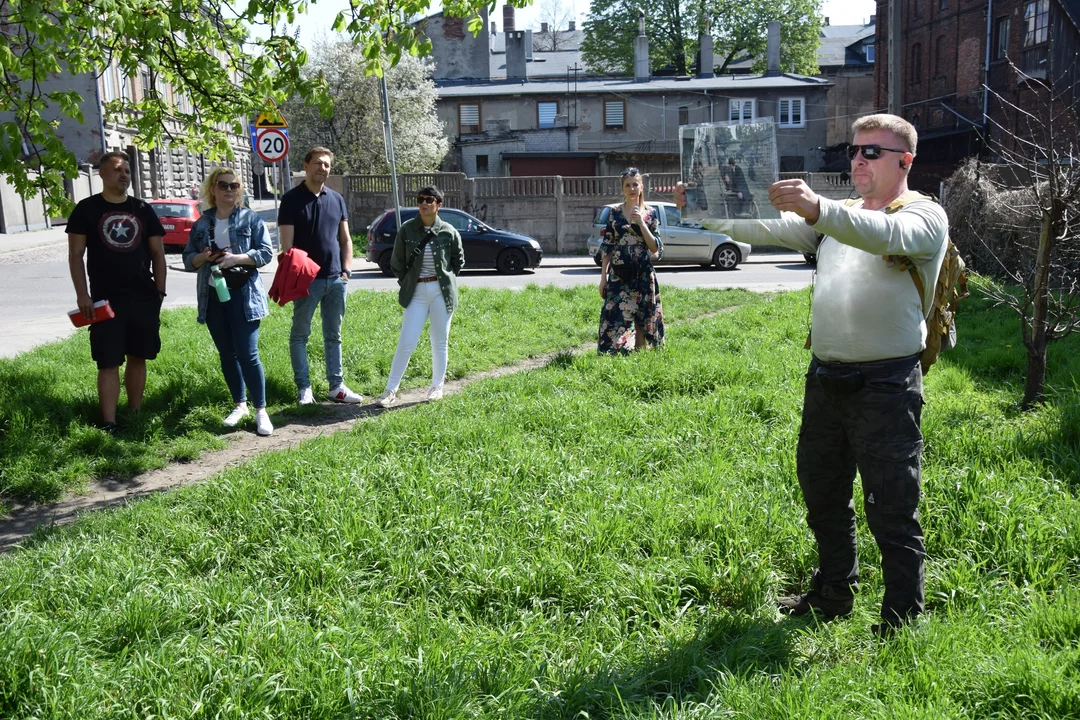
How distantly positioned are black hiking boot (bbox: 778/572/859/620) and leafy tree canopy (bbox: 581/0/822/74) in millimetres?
63692

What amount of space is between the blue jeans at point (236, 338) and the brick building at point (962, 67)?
30.4 metres

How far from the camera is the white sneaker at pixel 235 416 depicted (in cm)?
789

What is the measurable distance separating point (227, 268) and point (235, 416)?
1220 millimetres

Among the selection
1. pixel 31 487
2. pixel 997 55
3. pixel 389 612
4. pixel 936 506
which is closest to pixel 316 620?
pixel 389 612

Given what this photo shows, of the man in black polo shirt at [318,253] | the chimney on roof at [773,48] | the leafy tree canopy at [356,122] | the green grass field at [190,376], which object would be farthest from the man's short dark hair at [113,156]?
the chimney on roof at [773,48]

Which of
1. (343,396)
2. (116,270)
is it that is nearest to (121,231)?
(116,270)

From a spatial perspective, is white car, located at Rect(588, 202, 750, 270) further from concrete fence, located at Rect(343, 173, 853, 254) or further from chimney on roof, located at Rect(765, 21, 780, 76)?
chimney on roof, located at Rect(765, 21, 780, 76)

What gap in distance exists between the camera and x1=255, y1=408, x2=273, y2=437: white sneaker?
782 centimetres

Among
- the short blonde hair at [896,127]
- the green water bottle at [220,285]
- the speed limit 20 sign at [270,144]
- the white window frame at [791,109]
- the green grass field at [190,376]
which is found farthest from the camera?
the white window frame at [791,109]

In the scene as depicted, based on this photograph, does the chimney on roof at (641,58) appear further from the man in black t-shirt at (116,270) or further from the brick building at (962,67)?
the man in black t-shirt at (116,270)

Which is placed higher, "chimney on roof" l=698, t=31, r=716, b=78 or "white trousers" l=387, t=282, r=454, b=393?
"chimney on roof" l=698, t=31, r=716, b=78

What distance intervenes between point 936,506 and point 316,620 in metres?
3.04

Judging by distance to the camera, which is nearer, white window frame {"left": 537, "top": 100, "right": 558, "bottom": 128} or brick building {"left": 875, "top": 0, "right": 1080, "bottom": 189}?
brick building {"left": 875, "top": 0, "right": 1080, "bottom": 189}

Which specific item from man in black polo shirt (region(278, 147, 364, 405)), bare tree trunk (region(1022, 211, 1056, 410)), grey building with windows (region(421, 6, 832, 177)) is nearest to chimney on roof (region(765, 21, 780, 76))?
grey building with windows (region(421, 6, 832, 177))
